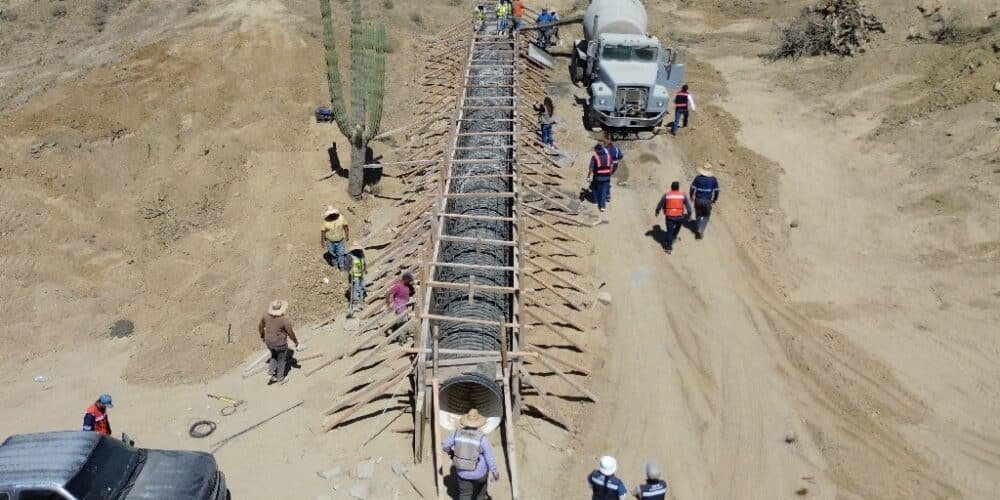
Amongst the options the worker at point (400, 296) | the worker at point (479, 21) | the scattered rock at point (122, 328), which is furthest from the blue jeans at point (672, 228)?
the worker at point (479, 21)

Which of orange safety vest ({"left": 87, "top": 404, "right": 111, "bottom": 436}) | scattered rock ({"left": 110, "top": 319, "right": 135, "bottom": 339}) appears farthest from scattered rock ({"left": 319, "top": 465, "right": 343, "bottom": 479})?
scattered rock ({"left": 110, "top": 319, "right": 135, "bottom": 339})

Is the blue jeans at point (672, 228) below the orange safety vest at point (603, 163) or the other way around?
below

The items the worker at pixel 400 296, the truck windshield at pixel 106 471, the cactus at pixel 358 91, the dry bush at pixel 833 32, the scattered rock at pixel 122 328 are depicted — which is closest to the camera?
the truck windshield at pixel 106 471

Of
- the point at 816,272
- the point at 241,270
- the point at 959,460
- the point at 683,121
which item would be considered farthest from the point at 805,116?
the point at 241,270

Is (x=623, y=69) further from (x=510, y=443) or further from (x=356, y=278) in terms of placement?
(x=510, y=443)

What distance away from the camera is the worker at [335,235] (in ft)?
44.1

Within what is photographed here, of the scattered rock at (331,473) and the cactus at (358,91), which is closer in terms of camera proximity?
the scattered rock at (331,473)

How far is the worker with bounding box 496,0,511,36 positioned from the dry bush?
29.7 ft

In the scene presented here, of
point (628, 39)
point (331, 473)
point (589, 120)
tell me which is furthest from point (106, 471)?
point (628, 39)

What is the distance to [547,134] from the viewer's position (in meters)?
17.5

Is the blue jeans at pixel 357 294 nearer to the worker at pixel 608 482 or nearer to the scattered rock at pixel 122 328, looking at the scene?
the scattered rock at pixel 122 328

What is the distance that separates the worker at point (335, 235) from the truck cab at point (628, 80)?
785 cm

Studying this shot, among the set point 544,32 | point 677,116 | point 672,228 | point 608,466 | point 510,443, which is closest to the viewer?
point 608,466

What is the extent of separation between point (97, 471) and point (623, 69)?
599 inches
